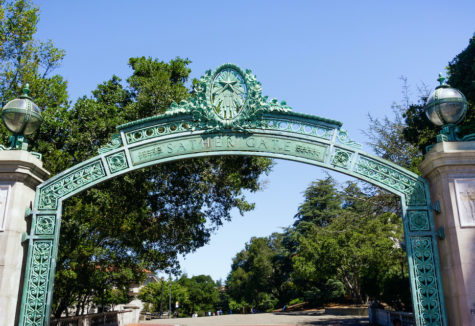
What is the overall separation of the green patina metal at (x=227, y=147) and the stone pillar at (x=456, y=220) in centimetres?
28

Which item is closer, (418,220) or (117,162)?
(418,220)

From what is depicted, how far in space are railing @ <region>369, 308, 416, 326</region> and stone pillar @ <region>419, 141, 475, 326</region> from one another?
25.4 feet

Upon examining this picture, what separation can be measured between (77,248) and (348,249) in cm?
1772

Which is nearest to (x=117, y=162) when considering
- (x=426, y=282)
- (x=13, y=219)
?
(x=13, y=219)

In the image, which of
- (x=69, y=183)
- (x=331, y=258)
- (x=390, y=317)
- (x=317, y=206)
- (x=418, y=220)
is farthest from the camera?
(x=317, y=206)

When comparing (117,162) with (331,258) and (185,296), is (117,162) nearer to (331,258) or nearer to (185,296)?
(331,258)

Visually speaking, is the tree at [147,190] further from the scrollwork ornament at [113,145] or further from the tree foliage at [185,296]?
the tree foliage at [185,296]

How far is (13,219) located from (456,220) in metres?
5.95

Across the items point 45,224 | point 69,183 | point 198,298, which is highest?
point 69,183

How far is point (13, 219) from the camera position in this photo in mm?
5914

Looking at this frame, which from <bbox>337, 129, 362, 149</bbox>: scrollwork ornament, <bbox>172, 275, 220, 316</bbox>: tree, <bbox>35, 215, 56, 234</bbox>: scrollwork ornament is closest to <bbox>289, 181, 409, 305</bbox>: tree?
<bbox>337, 129, 362, 149</bbox>: scrollwork ornament

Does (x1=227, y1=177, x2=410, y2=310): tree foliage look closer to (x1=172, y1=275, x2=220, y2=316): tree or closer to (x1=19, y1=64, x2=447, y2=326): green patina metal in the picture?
(x1=172, y1=275, x2=220, y2=316): tree

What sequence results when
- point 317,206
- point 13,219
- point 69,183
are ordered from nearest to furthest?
point 13,219 < point 69,183 < point 317,206

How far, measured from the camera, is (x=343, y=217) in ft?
63.0
